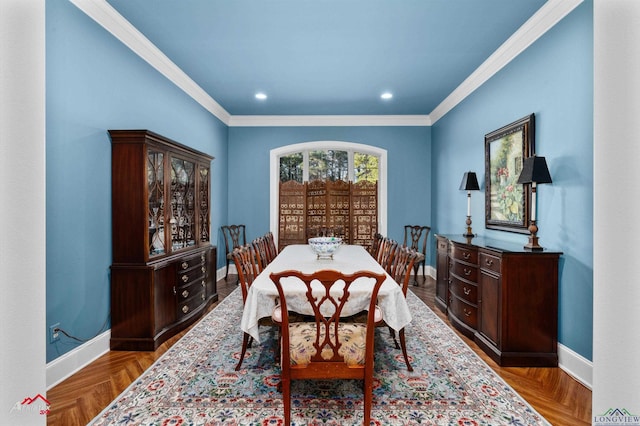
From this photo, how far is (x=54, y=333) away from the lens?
2123 millimetres

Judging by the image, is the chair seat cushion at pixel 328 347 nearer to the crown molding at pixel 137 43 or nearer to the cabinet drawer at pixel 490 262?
the cabinet drawer at pixel 490 262

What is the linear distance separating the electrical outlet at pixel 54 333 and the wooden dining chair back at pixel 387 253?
2.51 metres

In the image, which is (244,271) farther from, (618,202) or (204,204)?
(618,202)

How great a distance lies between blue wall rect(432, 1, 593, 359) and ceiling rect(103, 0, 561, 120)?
37 centimetres

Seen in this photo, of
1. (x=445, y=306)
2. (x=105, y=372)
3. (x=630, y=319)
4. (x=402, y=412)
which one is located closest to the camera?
(x=630, y=319)

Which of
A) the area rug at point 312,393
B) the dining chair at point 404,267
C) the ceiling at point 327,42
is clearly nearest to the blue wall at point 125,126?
the ceiling at point 327,42

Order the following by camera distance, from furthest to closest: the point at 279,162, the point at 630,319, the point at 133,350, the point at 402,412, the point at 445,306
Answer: the point at 279,162, the point at 445,306, the point at 133,350, the point at 402,412, the point at 630,319

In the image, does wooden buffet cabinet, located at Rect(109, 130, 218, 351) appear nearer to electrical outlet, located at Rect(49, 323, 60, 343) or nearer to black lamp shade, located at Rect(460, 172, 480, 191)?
electrical outlet, located at Rect(49, 323, 60, 343)

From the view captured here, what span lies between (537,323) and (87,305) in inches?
141

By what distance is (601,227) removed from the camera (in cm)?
105

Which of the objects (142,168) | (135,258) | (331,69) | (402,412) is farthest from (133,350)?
(331,69)

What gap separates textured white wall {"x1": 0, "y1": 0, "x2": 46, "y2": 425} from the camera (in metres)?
1.08

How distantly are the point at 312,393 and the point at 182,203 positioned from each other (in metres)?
2.35

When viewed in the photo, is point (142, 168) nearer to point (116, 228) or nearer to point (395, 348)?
point (116, 228)
